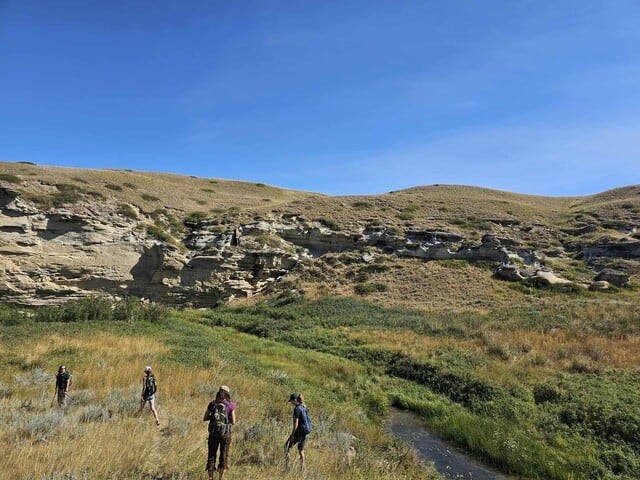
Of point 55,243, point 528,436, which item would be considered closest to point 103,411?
point 528,436

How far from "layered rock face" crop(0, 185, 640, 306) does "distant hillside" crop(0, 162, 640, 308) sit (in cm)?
10

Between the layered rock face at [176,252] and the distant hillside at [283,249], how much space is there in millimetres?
95

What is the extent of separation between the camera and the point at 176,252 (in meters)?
37.0

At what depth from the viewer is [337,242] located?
1763 inches

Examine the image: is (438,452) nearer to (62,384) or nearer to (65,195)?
(62,384)

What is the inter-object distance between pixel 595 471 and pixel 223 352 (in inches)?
559

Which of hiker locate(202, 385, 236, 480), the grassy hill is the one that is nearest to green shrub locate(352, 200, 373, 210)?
the grassy hill

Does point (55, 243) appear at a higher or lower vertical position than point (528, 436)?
higher

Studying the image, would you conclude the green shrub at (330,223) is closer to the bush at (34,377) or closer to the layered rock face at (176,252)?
the layered rock face at (176,252)

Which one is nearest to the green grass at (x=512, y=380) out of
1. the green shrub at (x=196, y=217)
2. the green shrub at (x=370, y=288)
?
the green shrub at (x=370, y=288)

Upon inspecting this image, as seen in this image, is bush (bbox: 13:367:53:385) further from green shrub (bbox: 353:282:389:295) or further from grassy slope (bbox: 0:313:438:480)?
green shrub (bbox: 353:282:389:295)

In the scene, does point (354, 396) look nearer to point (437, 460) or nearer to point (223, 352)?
point (437, 460)

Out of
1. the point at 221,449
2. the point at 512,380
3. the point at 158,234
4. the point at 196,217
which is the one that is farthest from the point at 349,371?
the point at 196,217

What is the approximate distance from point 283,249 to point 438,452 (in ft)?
107
